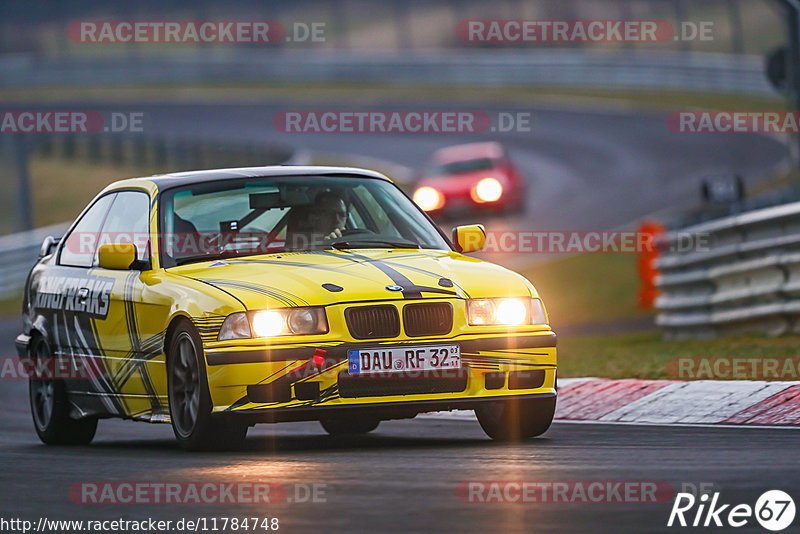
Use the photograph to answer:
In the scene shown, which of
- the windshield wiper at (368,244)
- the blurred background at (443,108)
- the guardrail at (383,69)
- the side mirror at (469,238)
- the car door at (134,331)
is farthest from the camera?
the guardrail at (383,69)

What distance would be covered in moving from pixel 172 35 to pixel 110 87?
13.6m

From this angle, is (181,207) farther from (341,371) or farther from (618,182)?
(618,182)

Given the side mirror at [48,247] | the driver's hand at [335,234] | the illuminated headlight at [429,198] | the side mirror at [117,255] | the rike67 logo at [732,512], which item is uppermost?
the illuminated headlight at [429,198]

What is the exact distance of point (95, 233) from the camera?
33.7ft

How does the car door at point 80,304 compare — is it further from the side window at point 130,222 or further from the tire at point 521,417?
the tire at point 521,417

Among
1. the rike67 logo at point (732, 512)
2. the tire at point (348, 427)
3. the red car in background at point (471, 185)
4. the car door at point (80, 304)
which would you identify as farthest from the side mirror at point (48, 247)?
the red car in background at point (471, 185)

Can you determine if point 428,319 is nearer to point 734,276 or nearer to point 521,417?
point 521,417

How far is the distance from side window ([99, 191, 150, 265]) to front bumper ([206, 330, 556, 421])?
1412 mm

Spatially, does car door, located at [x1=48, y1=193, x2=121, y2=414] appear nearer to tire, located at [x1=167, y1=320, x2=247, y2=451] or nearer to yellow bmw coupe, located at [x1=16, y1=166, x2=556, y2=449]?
yellow bmw coupe, located at [x1=16, y1=166, x2=556, y2=449]

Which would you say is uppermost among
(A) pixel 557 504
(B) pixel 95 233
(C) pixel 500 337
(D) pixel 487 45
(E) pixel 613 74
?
(D) pixel 487 45

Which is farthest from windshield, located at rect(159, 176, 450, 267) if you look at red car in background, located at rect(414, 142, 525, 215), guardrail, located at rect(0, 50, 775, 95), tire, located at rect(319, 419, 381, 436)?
guardrail, located at rect(0, 50, 775, 95)

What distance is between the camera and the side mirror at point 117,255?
9172mm

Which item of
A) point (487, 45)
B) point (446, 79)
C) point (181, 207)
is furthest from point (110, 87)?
point (181, 207)

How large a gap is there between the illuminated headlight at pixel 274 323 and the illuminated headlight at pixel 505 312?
30.4 inches
